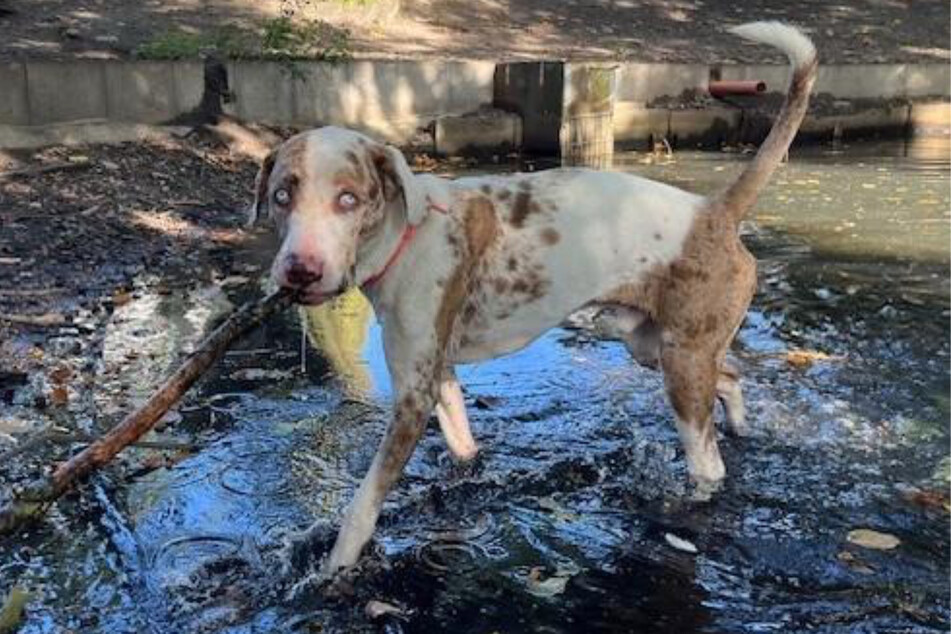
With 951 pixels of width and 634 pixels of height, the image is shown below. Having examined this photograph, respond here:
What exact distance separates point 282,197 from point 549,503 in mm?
1914

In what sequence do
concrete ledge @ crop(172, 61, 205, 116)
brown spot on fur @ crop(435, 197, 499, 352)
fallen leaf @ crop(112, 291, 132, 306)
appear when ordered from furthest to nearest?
concrete ledge @ crop(172, 61, 205, 116) < fallen leaf @ crop(112, 291, 132, 306) < brown spot on fur @ crop(435, 197, 499, 352)

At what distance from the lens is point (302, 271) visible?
3312 mm

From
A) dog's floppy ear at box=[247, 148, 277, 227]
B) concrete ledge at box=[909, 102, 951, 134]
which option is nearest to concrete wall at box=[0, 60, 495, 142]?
concrete ledge at box=[909, 102, 951, 134]

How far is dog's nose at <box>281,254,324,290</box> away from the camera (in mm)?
3312

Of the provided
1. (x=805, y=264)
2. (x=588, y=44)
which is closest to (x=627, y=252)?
(x=805, y=264)

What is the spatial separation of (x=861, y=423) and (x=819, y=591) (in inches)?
69.8

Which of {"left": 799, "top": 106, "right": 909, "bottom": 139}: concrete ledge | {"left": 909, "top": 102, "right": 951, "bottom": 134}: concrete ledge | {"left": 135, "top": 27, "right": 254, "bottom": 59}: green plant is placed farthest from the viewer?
{"left": 909, "top": 102, "right": 951, "bottom": 134}: concrete ledge

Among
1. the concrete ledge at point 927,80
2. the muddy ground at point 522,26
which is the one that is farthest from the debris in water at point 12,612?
the concrete ledge at point 927,80

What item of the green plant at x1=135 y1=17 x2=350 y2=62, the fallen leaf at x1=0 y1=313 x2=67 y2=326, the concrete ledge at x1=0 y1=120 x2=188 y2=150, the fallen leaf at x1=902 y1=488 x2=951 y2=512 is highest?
the green plant at x1=135 y1=17 x2=350 y2=62

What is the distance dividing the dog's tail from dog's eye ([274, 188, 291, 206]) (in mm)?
1882

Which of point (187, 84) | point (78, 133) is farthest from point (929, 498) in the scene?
point (187, 84)

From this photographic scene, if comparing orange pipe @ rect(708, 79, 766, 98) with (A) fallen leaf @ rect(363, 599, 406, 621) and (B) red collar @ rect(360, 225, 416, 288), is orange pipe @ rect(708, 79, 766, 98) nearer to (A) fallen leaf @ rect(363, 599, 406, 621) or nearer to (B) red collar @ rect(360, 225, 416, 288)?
(B) red collar @ rect(360, 225, 416, 288)

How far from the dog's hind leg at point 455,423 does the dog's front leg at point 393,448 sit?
0.69m

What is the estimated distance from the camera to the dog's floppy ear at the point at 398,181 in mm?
3791
